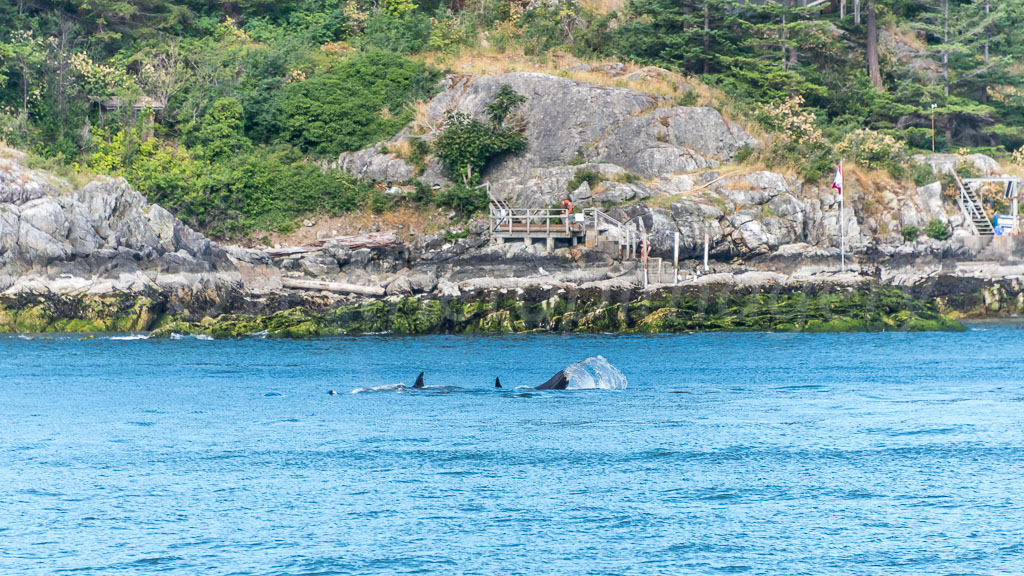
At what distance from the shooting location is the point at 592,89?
53.8 m

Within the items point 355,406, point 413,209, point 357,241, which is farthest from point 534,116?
point 355,406

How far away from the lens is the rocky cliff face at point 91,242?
4353 centimetres

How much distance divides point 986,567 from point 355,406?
15203 millimetres

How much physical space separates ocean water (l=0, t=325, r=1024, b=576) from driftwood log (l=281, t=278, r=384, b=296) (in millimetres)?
12274

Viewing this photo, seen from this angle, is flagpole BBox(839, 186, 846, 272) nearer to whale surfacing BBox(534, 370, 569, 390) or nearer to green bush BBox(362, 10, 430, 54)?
green bush BBox(362, 10, 430, 54)

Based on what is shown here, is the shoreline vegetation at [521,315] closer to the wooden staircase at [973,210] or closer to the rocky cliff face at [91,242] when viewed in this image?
the rocky cliff face at [91,242]

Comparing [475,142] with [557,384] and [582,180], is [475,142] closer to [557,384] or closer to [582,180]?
[582,180]

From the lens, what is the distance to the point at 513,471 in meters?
18.8

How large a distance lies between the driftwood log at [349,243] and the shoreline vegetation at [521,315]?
4225mm

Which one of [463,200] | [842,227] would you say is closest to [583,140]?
[463,200]

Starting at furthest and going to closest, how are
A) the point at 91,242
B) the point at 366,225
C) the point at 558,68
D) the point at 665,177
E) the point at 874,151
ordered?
the point at 558,68
the point at 874,151
the point at 366,225
the point at 665,177
the point at 91,242

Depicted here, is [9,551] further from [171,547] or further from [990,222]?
[990,222]

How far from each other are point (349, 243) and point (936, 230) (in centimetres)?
2372

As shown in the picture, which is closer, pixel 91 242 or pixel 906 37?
pixel 91 242
